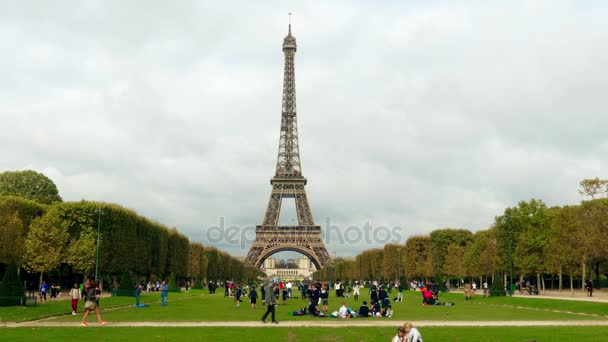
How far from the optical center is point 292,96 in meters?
143

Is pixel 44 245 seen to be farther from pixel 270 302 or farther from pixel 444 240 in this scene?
pixel 444 240

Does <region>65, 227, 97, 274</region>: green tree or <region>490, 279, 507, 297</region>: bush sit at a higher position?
<region>65, 227, 97, 274</region>: green tree

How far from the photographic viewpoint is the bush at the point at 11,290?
129ft

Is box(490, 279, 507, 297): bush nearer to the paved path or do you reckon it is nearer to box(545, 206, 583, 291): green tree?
box(545, 206, 583, 291): green tree

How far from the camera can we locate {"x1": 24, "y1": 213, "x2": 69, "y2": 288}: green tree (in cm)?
6359

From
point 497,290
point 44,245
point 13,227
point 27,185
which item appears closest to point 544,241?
point 497,290

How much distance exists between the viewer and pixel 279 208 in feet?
→ 454
